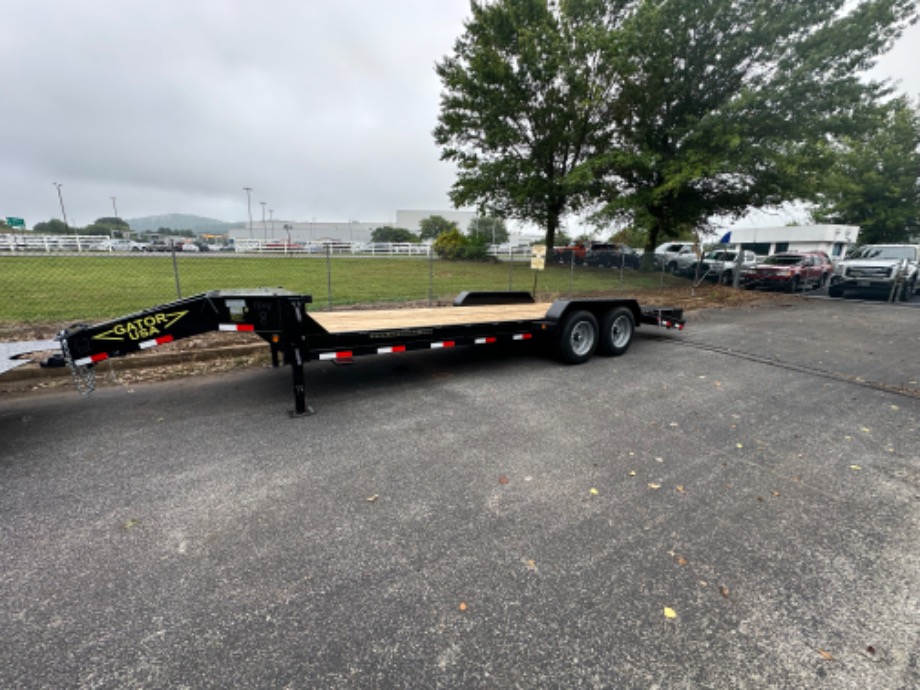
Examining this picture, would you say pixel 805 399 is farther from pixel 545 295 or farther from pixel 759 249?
pixel 759 249

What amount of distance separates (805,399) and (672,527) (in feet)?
13.2

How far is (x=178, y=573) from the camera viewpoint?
2430 millimetres

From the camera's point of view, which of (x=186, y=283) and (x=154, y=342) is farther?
(x=186, y=283)

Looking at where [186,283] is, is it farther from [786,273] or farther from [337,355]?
[786,273]

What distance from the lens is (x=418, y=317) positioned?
6.32 metres

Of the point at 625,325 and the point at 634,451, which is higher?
the point at 625,325

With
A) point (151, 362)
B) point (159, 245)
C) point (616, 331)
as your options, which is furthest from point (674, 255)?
point (159, 245)

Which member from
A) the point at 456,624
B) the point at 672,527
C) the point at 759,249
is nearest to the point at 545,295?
the point at 672,527

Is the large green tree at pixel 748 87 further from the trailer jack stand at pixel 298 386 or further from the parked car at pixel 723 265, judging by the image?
the trailer jack stand at pixel 298 386

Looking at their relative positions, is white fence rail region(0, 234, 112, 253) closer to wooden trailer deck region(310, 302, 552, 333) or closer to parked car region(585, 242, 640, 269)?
wooden trailer deck region(310, 302, 552, 333)

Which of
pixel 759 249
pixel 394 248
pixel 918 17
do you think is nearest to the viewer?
pixel 918 17

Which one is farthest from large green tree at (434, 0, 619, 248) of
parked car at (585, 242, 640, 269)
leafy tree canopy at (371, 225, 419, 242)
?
leafy tree canopy at (371, 225, 419, 242)

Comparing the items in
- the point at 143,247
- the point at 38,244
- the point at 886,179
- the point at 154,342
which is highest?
the point at 886,179

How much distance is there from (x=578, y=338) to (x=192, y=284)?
1237cm
